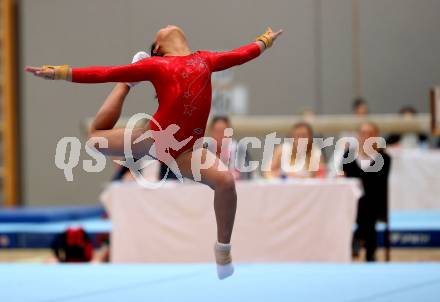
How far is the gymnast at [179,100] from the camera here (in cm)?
304

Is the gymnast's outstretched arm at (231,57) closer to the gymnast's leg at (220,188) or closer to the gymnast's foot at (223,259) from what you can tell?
the gymnast's leg at (220,188)

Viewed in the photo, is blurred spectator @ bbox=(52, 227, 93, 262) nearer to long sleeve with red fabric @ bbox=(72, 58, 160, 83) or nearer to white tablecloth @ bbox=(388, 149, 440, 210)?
long sleeve with red fabric @ bbox=(72, 58, 160, 83)

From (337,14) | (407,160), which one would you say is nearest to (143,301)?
(407,160)

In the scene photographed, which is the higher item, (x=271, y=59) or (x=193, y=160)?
(x=271, y=59)

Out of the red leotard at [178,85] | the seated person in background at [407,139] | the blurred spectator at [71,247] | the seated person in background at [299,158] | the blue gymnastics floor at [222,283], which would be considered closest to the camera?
the red leotard at [178,85]

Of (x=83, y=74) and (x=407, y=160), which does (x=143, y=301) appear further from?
(x=407, y=160)

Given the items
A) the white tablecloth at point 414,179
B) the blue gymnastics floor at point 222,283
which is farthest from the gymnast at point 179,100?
the white tablecloth at point 414,179

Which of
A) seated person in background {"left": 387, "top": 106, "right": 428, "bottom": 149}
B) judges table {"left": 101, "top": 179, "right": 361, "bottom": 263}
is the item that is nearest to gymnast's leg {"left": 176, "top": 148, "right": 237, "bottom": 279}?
judges table {"left": 101, "top": 179, "right": 361, "bottom": 263}

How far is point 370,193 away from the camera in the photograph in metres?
5.67

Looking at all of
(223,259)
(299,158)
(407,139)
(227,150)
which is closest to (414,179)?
(407,139)

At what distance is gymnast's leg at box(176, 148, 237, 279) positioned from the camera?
3.09 metres

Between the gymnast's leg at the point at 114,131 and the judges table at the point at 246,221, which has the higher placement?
the gymnast's leg at the point at 114,131

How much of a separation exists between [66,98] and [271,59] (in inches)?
116

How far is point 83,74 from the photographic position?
2975mm
